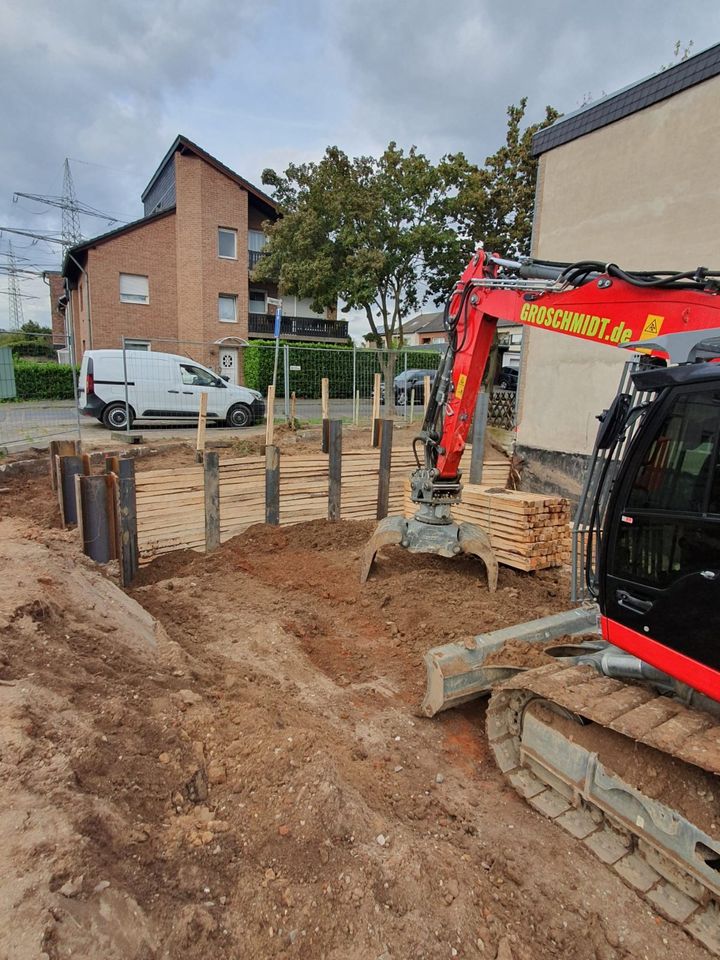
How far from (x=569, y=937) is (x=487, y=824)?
60cm

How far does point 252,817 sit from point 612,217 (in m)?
10.2

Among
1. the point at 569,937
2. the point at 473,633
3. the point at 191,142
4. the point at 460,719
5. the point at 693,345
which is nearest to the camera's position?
the point at 569,937

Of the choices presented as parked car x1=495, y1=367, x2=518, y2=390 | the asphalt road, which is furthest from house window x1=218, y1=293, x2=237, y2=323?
parked car x1=495, y1=367, x2=518, y2=390

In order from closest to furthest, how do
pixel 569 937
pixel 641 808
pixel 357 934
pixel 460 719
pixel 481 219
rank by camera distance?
pixel 357 934 → pixel 569 937 → pixel 641 808 → pixel 460 719 → pixel 481 219

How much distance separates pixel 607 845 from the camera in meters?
2.56

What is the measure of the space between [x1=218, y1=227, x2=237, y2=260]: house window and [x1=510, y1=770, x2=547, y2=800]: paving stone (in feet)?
79.9

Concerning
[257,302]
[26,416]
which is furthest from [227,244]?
[26,416]

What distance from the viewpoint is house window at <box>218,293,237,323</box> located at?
23.9 meters

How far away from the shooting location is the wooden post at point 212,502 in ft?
21.6

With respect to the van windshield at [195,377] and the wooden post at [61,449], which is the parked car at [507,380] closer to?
the van windshield at [195,377]

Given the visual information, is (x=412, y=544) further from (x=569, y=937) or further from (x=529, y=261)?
(x=569, y=937)

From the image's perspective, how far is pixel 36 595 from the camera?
3.71 meters

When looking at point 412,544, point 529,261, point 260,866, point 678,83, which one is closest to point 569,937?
point 260,866

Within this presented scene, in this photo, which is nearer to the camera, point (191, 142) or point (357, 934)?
point (357, 934)
